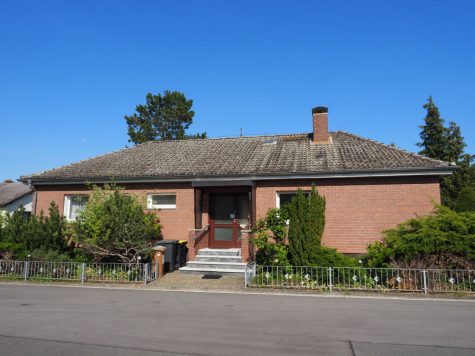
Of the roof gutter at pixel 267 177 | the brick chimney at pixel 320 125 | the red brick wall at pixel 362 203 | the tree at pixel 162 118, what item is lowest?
the red brick wall at pixel 362 203

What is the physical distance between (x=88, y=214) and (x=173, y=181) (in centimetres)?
366

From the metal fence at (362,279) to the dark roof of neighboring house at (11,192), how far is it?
2874cm

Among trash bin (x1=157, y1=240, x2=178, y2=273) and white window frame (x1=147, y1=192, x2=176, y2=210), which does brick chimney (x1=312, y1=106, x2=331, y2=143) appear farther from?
trash bin (x1=157, y1=240, x2=178, y2=273)

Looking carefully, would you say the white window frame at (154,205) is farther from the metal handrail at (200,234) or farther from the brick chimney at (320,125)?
the brick chimney at (320,125)

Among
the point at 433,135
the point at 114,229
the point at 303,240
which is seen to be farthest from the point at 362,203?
the point at 433,135

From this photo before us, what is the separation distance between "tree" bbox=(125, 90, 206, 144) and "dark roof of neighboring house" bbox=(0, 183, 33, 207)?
41.5 feet

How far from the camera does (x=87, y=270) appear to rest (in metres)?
11.4

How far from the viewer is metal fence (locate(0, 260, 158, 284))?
36.0ft

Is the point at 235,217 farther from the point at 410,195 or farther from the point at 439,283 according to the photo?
the point at 439,283

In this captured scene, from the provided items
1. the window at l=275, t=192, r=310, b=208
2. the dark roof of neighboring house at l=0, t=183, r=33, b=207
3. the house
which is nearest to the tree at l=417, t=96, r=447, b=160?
the house

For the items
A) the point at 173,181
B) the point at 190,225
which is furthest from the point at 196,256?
the point at 173,181

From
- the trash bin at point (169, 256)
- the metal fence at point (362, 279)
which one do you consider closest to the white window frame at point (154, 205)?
the trash bin at point (169, 256)

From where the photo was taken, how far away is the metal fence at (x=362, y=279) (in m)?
9.07

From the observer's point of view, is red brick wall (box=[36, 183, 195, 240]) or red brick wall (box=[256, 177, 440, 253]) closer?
red brick wall (box=[256, 177, 440, 253])
